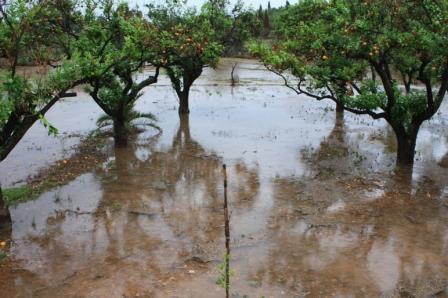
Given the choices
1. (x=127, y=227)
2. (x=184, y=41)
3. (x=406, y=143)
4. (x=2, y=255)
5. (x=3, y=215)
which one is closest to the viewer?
(x=2, y=255)

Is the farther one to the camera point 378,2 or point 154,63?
point 154,63

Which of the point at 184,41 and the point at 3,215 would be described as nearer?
the point at 3,215

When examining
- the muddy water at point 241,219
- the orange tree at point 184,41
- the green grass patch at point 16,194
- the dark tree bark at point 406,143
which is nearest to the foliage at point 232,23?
the orange tree at point 184,41

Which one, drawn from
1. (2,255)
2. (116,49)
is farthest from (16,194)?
(116,49)

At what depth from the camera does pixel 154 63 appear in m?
15.2

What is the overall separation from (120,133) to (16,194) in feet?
15.7

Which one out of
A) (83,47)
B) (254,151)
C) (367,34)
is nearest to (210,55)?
(254,151)

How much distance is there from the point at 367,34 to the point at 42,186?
8956 millimetres

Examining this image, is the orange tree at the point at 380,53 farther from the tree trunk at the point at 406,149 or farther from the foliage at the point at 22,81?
the foliage at the point at 22,81

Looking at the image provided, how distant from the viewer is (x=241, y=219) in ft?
33.6

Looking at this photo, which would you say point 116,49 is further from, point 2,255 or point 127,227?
point 2,255

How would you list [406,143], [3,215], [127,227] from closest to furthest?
1. [3,215]
2. [127,227]
3. [406,143]

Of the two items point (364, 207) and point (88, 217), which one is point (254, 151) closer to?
point (364, 207)

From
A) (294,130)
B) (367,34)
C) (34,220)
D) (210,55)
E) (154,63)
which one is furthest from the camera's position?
(294,130)
